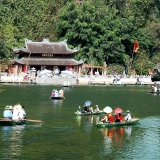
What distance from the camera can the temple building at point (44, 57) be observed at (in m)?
89.6

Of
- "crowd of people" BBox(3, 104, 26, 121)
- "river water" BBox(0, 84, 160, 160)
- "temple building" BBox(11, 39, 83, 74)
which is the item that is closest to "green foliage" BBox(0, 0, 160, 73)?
"temple building" BBox(11, 39, 83, 74)

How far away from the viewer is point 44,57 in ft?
301

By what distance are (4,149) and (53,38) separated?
7244cm

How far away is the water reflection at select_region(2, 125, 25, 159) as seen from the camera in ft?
90.5

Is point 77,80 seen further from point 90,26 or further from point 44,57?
point 90,26

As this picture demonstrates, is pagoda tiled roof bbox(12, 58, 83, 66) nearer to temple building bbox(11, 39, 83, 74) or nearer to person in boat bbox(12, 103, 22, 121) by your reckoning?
temple building bbox(11, 39, 83, 74)

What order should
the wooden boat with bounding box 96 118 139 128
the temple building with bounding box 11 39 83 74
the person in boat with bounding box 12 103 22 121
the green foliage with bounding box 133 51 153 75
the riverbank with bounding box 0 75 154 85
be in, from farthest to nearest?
the green foliage with bounding box 133 51 153 75 < the temple building with bounding box 11 39 83 74 < the riverbank with bounding box 0 75 154 85 < the wooden boat with bounding box 96 118 139 128 < the person in boat with bounding box 12 103 22 121

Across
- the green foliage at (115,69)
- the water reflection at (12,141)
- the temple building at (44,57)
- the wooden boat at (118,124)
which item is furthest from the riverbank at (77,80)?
the water reflection at (12,141)

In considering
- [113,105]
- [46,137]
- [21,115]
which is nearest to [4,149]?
[46,137]

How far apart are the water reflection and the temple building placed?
181 ft

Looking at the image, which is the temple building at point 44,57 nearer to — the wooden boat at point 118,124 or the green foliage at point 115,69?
the green foliage at point 115,69

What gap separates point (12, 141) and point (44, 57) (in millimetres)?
61900

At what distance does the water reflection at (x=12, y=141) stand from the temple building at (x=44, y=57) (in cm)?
5524

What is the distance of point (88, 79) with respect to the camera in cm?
8400
